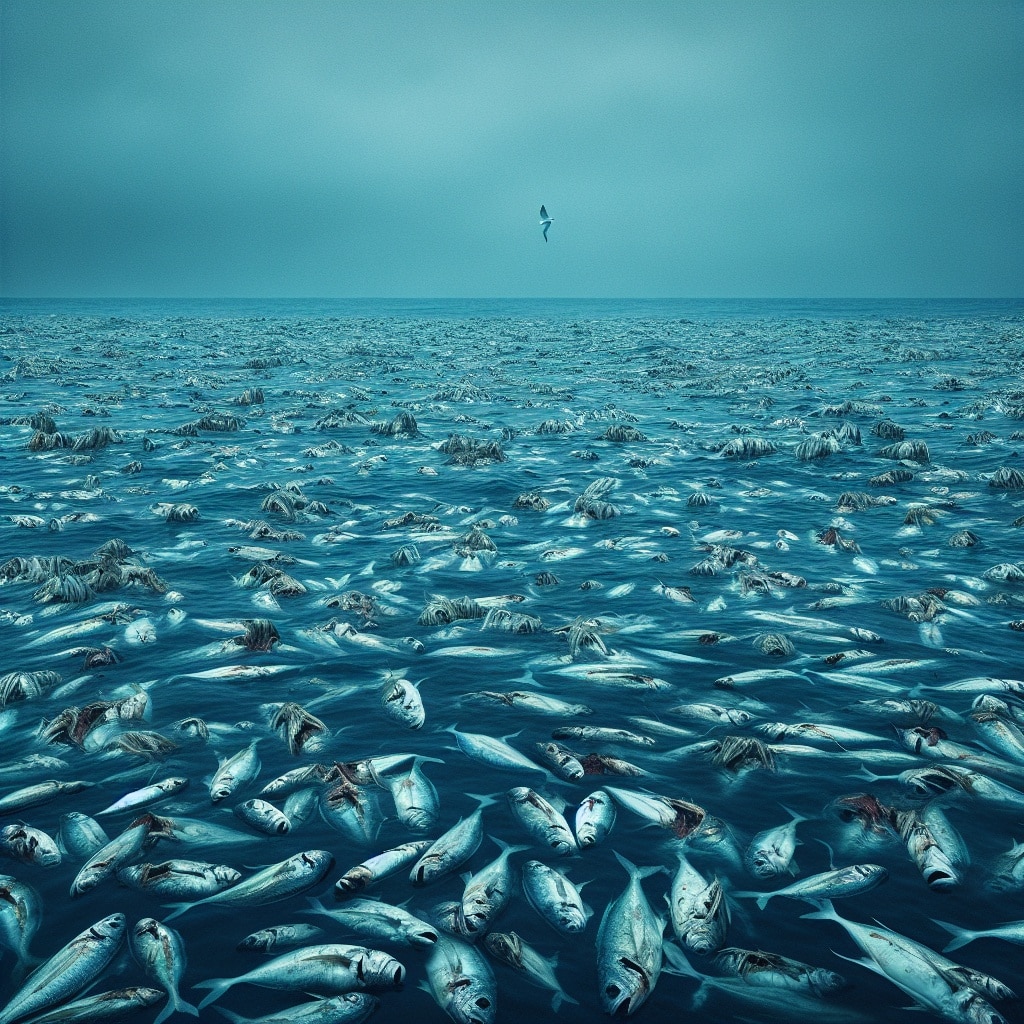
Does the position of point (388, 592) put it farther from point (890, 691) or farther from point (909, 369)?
point (909, 369)

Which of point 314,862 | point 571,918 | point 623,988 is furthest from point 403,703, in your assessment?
point 623,988

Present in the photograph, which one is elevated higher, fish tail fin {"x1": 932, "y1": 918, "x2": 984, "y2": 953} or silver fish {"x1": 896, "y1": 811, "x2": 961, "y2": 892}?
silver fish {"x1": 896, "y1": 811, "x2": 961, "y2": 892}

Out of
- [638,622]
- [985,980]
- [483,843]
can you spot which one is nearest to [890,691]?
[638,622]

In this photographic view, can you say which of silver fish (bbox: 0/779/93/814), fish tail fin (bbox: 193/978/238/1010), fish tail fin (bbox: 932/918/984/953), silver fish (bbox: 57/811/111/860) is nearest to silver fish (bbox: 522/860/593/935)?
fish tail fin (bbox: 193/978/238/1010)

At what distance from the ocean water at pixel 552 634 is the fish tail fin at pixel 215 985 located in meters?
0.06

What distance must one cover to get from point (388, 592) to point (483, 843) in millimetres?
6885

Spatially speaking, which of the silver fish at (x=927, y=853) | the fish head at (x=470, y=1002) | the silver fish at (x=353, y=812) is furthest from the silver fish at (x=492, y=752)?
the silver fish at (x=927, y=853)

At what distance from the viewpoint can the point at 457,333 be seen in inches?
3807

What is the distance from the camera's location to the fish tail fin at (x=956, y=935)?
225 inches

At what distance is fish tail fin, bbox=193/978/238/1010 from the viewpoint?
17.4 ft

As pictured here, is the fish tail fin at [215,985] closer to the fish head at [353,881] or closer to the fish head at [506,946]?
the fish head at [353,881]

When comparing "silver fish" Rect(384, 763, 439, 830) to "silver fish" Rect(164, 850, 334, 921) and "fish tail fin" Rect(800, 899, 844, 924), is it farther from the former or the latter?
"fish tail fin" Rect(800, 899, 844, 924)

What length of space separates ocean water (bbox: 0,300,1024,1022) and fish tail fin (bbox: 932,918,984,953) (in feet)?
0.21

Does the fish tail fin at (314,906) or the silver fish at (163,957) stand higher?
the silver fish at (163,957)
